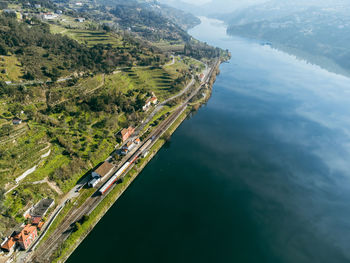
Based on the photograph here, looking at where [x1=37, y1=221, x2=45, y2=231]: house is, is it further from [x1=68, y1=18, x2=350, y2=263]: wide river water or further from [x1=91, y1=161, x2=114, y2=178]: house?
[x1=91, y1=161, x2=114, y2=178]: house

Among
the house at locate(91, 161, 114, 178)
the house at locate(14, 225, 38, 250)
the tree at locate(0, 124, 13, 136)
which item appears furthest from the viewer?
the house at locate(91, 161, 114, 178)

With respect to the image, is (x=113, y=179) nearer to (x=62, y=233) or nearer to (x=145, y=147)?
(x=62, y=233)

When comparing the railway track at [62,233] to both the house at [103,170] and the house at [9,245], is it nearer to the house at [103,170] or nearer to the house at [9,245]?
the house at [9,245]

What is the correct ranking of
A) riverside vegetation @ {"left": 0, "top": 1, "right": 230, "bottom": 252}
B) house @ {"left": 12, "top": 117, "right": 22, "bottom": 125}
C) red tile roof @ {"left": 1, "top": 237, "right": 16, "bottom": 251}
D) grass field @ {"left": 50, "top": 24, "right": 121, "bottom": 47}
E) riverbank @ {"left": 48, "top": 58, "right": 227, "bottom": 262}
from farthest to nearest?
grass field @ {"left": 50, "top": 24, "right": 121, "bottom": 47} < house @ {"left": 12, "top": 117, "right": 22, "bottom": 125} < riverside vegetation @ {"left": 0, "top": 1, "right": 230, "bottom": 252} < riverbank @ {"left": 48, "top": 58, "right": 227, "bottom": 262} < red tile roof @ {"left": 1, "top": 237, "right": 16, "bottom": 251}

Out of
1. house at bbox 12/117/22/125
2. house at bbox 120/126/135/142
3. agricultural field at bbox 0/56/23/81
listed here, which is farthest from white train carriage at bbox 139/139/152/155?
agricultural field at bbox 0/56/23/81

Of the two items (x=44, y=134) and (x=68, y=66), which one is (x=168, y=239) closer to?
(x=44, y=134)

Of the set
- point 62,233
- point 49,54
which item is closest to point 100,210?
point 62,233

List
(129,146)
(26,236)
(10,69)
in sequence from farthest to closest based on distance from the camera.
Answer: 1. (10,69)
2. (129,146)
3. (26,236)
